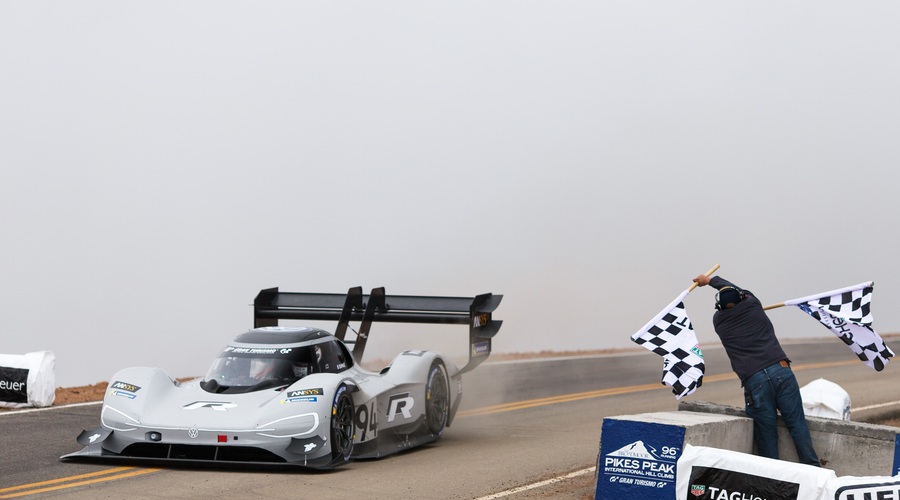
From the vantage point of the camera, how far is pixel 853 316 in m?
9.63

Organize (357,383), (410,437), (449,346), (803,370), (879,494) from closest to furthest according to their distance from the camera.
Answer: (879,494)
(357,383)
(410,437)
(449,346)
(803,370)

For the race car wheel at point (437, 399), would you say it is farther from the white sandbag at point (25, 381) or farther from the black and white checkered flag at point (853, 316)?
the white sandbag at point (25, 381)

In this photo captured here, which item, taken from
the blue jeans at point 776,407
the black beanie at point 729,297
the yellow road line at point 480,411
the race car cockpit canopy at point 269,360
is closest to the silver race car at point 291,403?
the race car cockpit canopy at point 269,360

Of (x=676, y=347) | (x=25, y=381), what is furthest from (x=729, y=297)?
(x=25, y=381)

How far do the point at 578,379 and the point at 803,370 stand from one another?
18.3ft

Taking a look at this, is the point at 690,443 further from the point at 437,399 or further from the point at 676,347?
the point at 437,399

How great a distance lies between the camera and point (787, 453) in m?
9.28

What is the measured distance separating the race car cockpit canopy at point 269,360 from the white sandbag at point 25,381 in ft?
13.0

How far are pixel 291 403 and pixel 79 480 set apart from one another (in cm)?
202

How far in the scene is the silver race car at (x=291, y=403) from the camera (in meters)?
10.2

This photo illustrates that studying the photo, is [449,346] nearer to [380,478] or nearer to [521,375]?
[521,375]

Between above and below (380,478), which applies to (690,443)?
above

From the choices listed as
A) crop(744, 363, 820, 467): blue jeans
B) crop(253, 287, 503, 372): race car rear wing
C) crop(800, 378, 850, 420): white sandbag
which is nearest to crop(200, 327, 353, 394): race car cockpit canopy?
crop(253, 287, 503, 372): race car rear wing

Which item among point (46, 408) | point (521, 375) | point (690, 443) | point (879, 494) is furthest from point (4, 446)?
point (521, 375)
